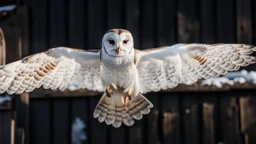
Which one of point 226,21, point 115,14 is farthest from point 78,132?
point 226,21

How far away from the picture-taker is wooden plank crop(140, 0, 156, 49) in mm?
8359

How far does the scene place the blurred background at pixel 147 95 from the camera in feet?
26.8

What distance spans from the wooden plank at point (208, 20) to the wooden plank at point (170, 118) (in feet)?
2.20

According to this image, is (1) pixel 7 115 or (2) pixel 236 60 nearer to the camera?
(2) pixel 236 60

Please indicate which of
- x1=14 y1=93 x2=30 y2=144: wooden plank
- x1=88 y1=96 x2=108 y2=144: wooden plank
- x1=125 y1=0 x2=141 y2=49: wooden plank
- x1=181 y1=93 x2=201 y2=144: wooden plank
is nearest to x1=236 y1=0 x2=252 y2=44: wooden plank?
x1=181 y1=93 x2=201 y2=144: wooden plank

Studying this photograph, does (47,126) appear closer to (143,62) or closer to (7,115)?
(7,115)

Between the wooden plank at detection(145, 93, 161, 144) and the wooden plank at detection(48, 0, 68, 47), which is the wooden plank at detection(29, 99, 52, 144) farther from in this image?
the wooden plank at detection(145, 93, 161, 144)

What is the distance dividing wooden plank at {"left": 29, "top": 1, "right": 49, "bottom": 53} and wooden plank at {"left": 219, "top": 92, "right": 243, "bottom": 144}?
198 cm

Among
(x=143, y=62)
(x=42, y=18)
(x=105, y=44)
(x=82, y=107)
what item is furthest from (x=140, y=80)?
(x=42, y=18)

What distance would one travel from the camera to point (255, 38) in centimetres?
828

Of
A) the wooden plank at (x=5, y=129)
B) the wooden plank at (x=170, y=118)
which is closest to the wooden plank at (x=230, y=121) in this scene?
the wooden plank at (x=170, y=118)

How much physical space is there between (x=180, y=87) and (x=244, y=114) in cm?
69

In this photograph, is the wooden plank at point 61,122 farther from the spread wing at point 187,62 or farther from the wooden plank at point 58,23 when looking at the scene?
the spread wing at point 187,62

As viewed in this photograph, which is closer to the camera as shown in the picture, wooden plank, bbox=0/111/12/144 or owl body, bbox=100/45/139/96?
owl body, bbox=100/45/139/96
